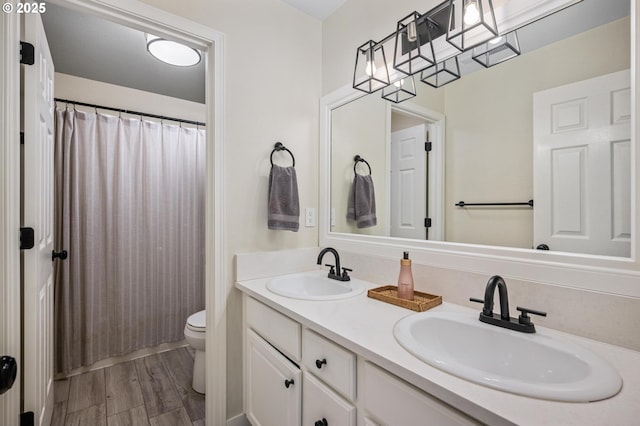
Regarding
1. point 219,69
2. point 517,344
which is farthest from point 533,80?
point 219,69

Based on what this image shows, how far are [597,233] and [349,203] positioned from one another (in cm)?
114

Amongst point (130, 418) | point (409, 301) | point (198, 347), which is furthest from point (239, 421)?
point (409, 301)

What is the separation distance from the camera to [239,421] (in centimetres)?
158

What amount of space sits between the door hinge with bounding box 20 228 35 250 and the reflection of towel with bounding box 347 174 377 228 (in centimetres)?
147

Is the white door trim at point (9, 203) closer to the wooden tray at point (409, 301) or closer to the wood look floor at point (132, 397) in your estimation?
the wood look floor at point (132, 397)

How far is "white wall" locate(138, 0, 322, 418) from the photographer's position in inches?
61.4

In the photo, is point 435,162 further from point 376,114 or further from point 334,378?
point 334,378

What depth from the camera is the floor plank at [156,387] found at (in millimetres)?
1814

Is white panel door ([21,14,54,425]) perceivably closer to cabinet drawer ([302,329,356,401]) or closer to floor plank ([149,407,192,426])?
floor plank ([149,407,192,426])

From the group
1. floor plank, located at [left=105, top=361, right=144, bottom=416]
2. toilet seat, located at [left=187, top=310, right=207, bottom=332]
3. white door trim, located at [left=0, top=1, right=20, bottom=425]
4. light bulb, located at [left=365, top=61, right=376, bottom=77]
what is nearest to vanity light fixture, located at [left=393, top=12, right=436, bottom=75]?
light bulb, located at [left=365, top=61, right=376, bottom=77]

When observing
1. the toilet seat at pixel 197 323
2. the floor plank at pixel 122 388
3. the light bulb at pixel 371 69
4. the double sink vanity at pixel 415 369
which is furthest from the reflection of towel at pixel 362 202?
the floor plank at pixel 122 388

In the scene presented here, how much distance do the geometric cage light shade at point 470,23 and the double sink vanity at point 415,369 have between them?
101 centimetres

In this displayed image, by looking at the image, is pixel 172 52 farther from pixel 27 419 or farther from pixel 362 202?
pixel 27 419

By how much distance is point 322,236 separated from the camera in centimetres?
192
